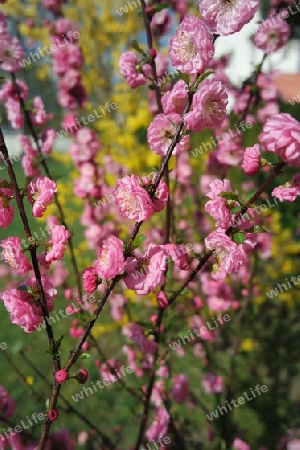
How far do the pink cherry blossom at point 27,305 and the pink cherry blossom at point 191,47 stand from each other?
0.74 m

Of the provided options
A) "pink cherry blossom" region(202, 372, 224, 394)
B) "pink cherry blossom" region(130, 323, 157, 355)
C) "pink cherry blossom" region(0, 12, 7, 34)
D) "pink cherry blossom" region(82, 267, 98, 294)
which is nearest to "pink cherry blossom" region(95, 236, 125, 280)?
"pink cherry blossom" region(82, 267, 98, 294)

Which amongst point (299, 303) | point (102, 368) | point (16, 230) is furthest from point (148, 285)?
point (16, 230)

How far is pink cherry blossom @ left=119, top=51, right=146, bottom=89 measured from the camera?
5.26 ft

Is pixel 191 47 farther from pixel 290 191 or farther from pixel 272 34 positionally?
pixel 272 34

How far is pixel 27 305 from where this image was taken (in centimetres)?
120

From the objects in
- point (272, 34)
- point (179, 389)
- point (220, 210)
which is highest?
point (272, 34)

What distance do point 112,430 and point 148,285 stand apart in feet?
7.62

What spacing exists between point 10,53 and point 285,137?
3.86 ft

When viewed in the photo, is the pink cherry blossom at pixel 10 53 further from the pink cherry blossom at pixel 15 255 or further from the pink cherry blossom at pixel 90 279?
the pink cherry blossom at pixel 90 279

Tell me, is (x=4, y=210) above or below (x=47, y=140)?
below

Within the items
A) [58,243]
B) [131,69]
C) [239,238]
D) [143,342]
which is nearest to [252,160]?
[239,238]

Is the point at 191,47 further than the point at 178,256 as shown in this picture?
No

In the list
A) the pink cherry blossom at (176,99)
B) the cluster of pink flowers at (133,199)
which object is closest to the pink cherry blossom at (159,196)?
the cluster of pink flowers at (133,199)

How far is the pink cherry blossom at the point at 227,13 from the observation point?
3.37ft
